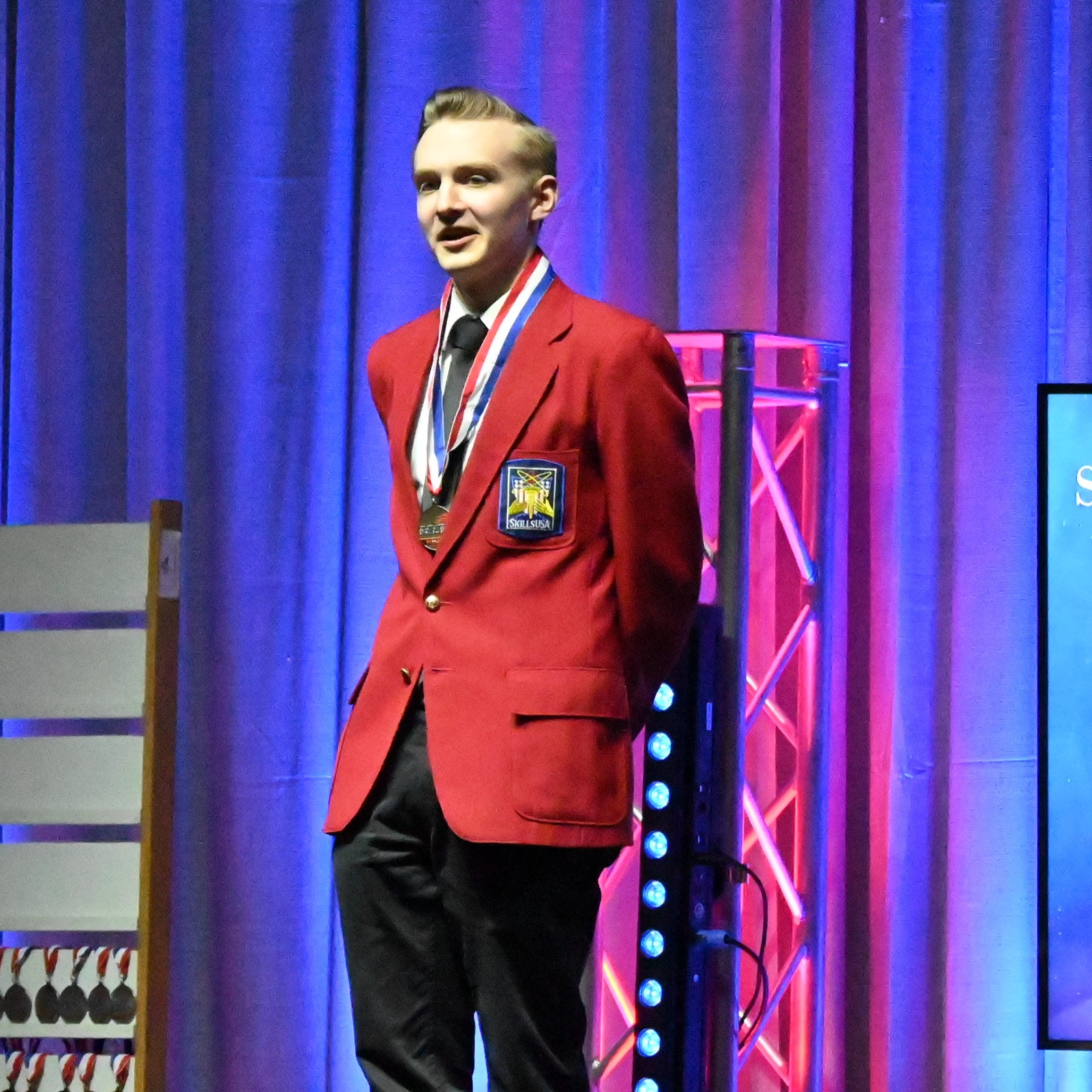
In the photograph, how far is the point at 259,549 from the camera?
119 inches

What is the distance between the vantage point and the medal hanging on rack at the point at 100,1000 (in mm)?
2744

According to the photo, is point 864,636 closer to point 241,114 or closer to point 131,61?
point 241,114

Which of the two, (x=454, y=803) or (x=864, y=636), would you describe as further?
(x=864, y=636)

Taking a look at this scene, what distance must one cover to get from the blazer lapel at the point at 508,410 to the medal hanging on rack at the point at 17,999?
1527 millimetres

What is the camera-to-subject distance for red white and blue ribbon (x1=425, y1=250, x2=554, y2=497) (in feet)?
5.73

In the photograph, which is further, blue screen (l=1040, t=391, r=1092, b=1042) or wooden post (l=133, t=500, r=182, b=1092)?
wooden post (l=133, t=500, r=182, b=1092)

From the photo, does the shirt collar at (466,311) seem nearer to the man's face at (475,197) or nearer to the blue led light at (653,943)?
the man's face at (475,197)

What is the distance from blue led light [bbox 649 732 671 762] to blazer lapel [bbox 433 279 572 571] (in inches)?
24.7

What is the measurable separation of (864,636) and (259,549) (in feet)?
3.77

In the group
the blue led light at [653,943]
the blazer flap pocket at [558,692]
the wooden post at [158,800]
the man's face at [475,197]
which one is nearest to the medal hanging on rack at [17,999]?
the wooden post at [158,800]

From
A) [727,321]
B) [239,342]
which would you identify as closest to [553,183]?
[727,321]

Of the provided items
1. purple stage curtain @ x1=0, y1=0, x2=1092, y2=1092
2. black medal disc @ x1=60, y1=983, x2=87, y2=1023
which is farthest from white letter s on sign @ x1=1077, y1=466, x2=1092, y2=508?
black medal disc @ x1=60, y1=983, x2=87, y2=1023

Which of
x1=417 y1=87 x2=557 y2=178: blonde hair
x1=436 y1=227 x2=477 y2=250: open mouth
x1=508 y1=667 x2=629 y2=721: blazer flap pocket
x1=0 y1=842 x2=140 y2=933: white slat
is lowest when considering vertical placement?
x1=0 y1=842 x2=140 y2=933: white slat

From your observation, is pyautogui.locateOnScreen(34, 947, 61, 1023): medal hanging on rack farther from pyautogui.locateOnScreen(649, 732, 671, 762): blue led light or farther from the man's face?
the man's face
